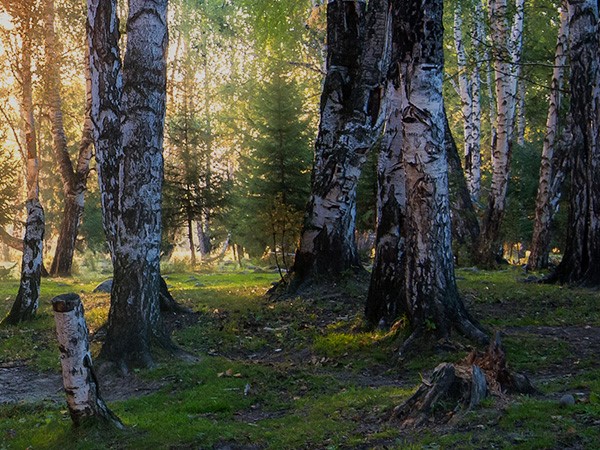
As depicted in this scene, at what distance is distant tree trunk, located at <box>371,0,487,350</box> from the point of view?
28.1 ft

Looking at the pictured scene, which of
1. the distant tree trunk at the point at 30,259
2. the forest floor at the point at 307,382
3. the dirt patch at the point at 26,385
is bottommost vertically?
the dirt patch at the point at 26,385

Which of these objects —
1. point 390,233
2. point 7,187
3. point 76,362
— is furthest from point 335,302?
point 7,187

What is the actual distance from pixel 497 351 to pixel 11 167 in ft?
83.4

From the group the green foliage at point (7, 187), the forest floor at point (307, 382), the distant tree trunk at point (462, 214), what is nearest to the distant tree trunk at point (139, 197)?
A: the forest floor at point (307, 382)

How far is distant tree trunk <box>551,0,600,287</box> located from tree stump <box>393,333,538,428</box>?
9.33 meters

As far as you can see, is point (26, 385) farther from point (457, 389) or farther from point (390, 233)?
point (457, 389)

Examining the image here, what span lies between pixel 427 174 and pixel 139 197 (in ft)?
12.4

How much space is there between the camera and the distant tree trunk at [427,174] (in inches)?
337

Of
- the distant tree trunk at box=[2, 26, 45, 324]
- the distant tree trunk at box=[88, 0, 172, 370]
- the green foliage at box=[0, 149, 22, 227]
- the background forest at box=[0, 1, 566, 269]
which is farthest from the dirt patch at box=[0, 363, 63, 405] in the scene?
the green foliage at box=[0, 149, 22, 227]

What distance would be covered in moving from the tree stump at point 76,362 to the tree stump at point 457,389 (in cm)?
278

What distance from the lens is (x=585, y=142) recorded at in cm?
1491

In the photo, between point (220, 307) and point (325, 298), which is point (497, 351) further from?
point (220, 307)

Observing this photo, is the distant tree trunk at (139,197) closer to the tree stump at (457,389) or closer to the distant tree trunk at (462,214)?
the tree stump at (457,389)

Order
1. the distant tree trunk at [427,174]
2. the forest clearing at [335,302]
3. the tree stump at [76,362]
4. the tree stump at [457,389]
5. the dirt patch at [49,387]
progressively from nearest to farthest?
the tree stump at [457,389] < the tree stump at [76,362] < the forest clearing at [335,302] < the dirt patch at [49,387] < the distant tree trunk at [427,174]
